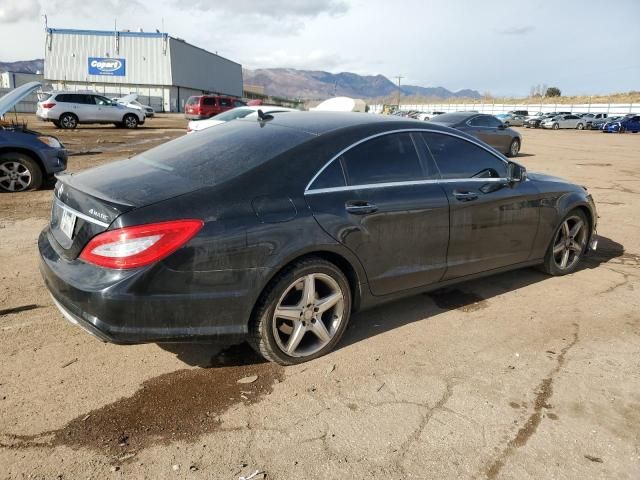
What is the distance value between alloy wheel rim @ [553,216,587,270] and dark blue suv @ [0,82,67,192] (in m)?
7.71

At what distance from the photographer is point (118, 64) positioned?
52250 millimetres

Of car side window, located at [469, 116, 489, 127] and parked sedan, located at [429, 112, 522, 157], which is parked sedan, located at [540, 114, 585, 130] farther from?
car side window, located at [469, 116, 489, 127]

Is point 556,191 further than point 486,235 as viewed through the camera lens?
Yes

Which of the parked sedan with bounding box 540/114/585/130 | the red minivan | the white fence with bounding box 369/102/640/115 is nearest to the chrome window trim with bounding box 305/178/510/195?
the red minivan

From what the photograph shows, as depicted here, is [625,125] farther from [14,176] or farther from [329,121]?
[329,121]

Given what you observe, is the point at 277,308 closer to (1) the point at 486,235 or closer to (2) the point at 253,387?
(2) the point at 253,387

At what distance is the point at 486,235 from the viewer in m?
4.04

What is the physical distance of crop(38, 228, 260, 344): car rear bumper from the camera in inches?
101

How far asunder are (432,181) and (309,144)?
1.05m

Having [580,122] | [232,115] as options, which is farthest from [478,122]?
[580,122]

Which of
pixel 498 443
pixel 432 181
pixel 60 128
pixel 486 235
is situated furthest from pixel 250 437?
pixel 60 128

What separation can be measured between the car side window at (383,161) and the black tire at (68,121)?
23.9 meters

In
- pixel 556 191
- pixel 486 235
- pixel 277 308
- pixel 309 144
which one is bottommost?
pixel 277 308

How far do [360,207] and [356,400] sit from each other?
3.98 ft
